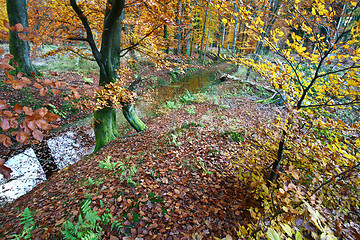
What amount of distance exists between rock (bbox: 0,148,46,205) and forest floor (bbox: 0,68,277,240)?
2.72ft

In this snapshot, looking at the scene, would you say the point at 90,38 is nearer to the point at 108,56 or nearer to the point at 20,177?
the point at 108,56

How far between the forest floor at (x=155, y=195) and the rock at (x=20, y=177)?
83cm

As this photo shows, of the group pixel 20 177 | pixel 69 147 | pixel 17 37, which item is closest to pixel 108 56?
pixel 69 147

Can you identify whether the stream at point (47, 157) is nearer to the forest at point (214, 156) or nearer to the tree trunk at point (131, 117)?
the forest at point (214, 156)

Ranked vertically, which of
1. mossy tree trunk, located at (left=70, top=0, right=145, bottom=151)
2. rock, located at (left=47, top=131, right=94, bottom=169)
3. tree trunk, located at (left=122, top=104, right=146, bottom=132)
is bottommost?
rock, located at (left=47, top=131, right=94, bottom=169)

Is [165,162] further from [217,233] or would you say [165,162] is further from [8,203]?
[8,203]

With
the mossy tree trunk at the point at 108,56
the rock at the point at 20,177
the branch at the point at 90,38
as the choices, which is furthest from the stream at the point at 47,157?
the branch at the point at 90,38

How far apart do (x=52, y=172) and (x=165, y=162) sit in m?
4.76

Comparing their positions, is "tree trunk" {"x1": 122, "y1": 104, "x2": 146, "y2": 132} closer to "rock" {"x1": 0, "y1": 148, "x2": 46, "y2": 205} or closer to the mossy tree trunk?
the mossy tree trunk

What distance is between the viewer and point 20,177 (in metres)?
5.36

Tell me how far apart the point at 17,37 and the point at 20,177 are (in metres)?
7.49

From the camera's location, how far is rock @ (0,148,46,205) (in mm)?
4770

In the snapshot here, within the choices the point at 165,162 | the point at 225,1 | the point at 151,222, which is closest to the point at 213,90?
the point at 165,162

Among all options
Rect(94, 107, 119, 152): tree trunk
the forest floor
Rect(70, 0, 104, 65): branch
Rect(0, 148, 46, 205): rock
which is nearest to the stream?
Rect(0, 148, 46, 205): rock
